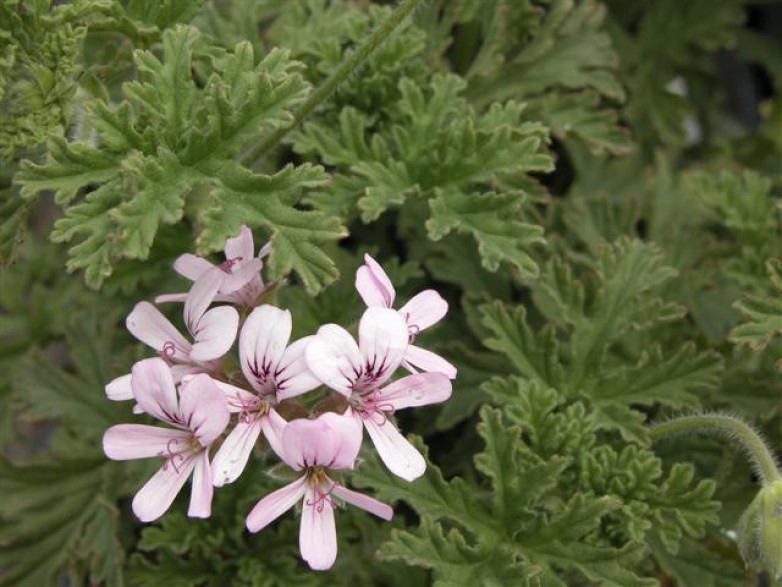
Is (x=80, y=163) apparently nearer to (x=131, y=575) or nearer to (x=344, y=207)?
(x=344, y=207)

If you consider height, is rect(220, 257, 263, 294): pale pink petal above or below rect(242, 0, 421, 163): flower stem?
below

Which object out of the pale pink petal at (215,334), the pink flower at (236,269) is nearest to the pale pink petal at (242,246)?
the pink flower at (236,269)

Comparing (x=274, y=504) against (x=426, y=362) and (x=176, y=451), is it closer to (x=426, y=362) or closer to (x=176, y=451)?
(x=176, y=451)

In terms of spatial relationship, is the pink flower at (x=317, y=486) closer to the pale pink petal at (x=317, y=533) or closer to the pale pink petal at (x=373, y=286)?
the pale pink petal at (x=317, y=533)

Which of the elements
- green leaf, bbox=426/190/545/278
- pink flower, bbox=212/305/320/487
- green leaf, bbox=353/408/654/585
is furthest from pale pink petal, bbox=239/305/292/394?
green leaf, bbox=426/190/545/278

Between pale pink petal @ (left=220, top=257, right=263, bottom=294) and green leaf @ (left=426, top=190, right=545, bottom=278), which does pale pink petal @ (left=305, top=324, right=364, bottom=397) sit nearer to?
pale pink petal @ (left=220, top=257, right=263, bottom=294)
